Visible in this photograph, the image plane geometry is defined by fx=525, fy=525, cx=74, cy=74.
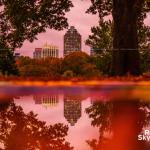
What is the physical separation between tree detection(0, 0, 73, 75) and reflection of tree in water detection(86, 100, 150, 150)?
16.9 m

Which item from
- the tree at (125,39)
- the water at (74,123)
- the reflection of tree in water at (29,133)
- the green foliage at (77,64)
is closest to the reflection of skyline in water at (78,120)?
the water at (74,123)

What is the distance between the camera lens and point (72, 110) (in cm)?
859

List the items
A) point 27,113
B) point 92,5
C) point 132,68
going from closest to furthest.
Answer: point 27,113, point 132,68, point 92,5

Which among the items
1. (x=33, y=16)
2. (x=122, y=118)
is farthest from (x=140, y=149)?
(x=33, y=16)

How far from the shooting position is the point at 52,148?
16.4ft

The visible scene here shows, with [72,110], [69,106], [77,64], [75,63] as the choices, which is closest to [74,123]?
[72,110]

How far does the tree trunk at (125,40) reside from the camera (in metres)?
22.2

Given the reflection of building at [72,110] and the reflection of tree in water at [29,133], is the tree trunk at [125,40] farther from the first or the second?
the reflection of tree in water at [29,133]

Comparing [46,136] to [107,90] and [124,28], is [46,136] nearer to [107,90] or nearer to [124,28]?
[107,90]

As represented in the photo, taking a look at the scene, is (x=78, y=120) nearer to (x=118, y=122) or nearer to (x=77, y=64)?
(x=118, y=122)

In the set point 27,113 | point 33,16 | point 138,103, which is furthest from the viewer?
point 33,16

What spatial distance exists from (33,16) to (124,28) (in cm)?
592

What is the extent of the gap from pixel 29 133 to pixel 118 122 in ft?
4.68

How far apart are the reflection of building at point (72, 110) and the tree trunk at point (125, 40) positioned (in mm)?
11704
